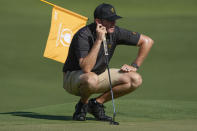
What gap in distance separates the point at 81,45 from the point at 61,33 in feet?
3.86

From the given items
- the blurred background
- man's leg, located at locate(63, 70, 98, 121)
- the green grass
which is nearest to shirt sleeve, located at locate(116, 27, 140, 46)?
man's leg, located at locate(63, 70, 98, 121)

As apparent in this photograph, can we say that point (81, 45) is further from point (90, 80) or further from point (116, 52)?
point (116, 52)

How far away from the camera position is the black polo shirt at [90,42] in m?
4.34

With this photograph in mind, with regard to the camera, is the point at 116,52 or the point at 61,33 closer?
the point at 61,33

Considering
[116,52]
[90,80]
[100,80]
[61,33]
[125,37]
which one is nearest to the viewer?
[90,80]

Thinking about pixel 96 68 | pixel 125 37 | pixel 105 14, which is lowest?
pixel 96 68

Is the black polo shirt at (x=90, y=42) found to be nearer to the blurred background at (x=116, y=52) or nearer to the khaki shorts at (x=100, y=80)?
the khaki shorts at (x=100, y=80)

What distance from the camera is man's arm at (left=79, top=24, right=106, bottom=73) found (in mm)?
4246

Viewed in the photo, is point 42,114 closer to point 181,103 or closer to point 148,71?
point 181,103

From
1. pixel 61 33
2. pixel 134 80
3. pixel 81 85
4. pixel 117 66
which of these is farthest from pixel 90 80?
pixel 117 66

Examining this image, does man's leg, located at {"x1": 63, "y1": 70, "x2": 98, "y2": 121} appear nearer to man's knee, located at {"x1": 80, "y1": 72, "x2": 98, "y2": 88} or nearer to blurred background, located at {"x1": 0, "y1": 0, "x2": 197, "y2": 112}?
man's knee, located at {"x1": 80, "y1": 72, "x2": 98, "y2": 88}

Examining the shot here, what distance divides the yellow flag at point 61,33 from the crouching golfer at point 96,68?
801 mm

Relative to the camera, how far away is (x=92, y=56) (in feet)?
13.9

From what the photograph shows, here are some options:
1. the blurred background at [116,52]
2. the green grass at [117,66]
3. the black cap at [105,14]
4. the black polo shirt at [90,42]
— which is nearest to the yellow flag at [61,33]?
the green grass at [117,66]
